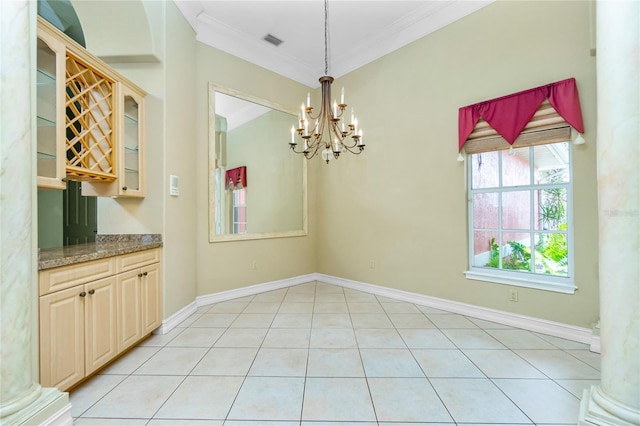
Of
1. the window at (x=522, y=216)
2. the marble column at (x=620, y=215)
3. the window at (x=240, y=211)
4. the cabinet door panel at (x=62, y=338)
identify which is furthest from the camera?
the window at (x=240, y=211)

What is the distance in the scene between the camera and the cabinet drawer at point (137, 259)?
2219 mm

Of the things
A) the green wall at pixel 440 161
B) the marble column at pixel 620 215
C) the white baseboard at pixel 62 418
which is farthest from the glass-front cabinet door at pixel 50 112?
the green wall at pixel 440 161

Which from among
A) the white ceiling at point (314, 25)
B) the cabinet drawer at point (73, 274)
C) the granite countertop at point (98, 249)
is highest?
the white ceiling at point (314, 25)

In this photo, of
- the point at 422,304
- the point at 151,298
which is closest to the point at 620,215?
the point at 422,304

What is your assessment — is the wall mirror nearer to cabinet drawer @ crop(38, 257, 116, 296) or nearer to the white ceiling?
the white ceiling

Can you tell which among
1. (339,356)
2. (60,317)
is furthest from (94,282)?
(339,356)

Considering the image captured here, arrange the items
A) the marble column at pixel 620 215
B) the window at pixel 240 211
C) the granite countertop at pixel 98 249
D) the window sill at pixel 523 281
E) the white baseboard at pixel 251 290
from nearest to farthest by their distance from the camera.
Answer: the marble column at pixel 620 215 → the granite countertop at pixel 98 249 → the window sill at pixel 523 281 → the white baseboard at pixel 251 290 → the window at pixel 240 211

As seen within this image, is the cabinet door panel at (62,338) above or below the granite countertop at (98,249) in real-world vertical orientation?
below

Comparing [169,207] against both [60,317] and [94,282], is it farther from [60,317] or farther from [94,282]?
[60,317]

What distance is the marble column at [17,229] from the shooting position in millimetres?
1297

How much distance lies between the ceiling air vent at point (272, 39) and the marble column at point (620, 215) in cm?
347

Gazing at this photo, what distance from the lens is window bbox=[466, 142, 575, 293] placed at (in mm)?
2609

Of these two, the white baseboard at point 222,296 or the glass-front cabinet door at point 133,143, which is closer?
the glass-front cabinet door at point 133,143

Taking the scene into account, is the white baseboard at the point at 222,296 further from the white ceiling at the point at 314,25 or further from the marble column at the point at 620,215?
the white ceiling at the point at 314,25
